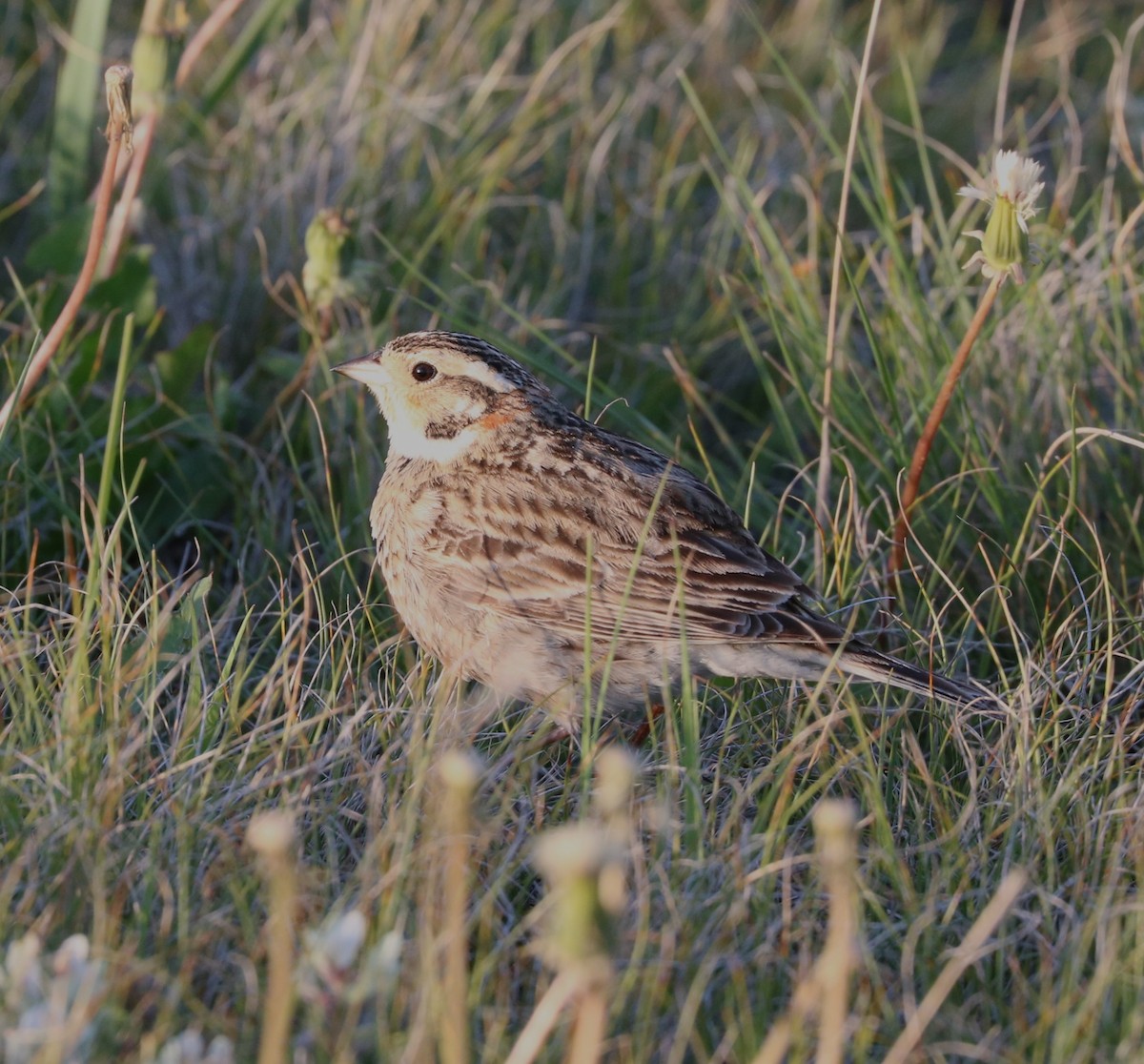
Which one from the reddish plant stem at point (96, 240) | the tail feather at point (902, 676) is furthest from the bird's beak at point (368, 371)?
the tail feather at point (902, 676)

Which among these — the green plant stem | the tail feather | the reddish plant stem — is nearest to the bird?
the tail feather

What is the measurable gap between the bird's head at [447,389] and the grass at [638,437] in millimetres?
292

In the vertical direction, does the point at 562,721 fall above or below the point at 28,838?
below

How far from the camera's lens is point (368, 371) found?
17.0 feet

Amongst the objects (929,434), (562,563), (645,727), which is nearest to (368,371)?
(562,563)

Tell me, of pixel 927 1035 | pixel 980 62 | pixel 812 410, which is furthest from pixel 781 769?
pixel 980 62

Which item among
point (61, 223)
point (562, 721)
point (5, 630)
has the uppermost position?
point (61, 223)

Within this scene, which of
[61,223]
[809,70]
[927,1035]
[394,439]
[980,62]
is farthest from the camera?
[980,62]

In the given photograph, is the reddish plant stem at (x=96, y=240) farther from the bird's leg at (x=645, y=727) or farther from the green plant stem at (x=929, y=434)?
the green plant stem at (x=929, y=434)

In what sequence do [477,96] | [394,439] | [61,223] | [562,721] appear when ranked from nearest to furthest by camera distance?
[562,721], [394,439], [61,223], [477,96]

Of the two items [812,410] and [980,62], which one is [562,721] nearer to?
[812,410]

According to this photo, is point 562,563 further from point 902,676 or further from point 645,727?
point 902,676

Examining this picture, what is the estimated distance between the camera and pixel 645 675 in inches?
174

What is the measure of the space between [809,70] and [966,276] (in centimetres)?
284
